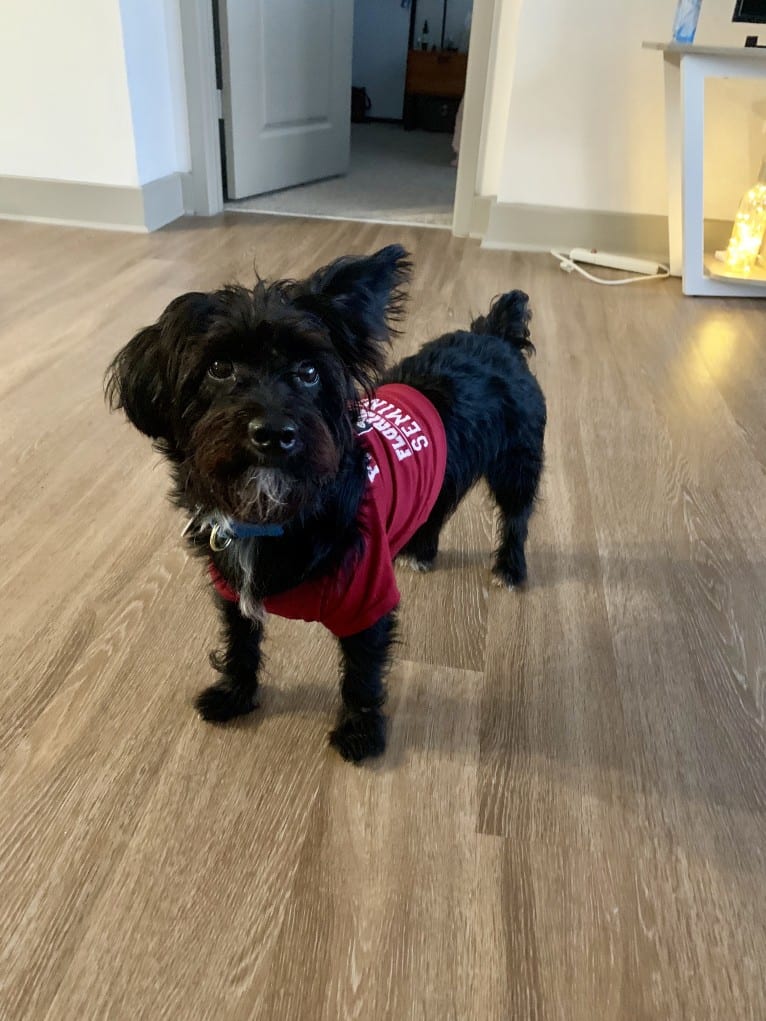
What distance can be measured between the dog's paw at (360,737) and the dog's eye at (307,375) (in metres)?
0.58

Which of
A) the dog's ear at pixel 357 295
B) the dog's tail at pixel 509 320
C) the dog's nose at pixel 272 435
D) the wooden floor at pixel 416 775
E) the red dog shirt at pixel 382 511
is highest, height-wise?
the dog's ear at pixel 357 295

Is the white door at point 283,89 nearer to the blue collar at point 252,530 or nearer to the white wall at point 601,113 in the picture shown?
the white wall at point 601,113

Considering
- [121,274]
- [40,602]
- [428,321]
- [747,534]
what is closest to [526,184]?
[428,321]

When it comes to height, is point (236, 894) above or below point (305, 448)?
below

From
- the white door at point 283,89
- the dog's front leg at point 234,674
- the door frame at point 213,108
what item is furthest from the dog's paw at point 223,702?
the white door at point 283,89

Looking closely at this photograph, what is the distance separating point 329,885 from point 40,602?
85 centimetres

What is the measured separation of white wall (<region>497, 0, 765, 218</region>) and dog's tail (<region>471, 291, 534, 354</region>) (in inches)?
94.8

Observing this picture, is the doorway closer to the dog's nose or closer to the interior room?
the interior room

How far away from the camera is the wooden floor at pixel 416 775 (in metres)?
0.95

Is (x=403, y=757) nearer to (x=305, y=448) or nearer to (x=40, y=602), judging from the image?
(x=305, y=448)

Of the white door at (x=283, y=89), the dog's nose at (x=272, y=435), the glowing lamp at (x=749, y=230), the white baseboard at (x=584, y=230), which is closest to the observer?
the dog's nose at (x=272, y=435)

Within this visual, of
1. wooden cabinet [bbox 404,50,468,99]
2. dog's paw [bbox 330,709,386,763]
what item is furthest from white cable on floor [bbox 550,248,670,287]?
wooden cabinet [bbox 404,50,468,99]

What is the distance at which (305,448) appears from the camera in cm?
89

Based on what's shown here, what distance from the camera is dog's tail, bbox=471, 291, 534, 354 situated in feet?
5.04
